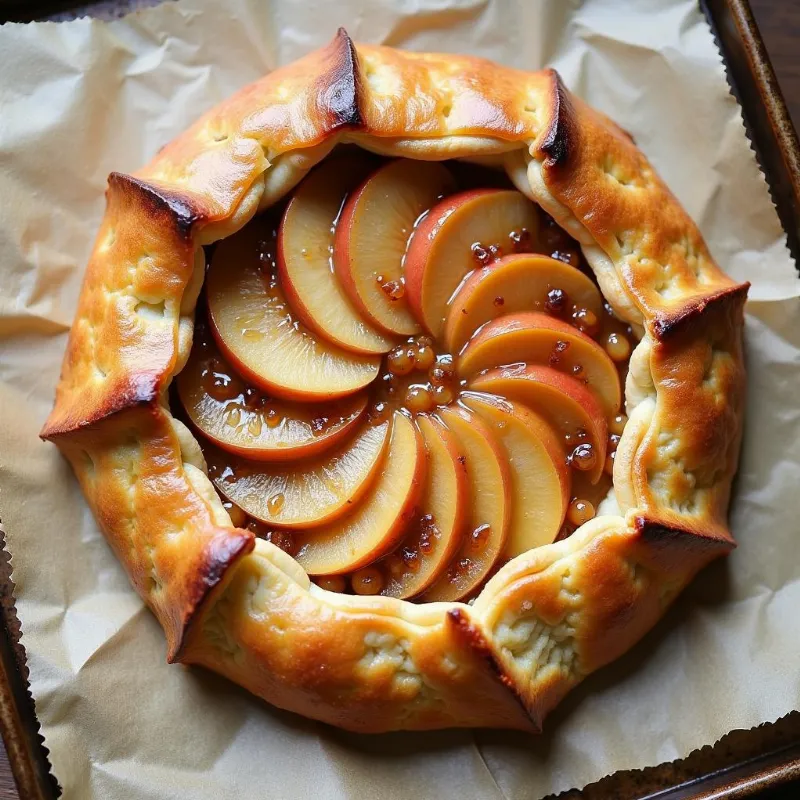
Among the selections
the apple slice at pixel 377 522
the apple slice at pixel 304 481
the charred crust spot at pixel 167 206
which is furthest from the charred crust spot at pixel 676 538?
the charred crust spot at pixel 167 206

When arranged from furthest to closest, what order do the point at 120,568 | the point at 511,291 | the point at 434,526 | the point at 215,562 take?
1. the point at 120,568
2. the point at 511,291
3. the point at 434,526
4. the point at 215,562

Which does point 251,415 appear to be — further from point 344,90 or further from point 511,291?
point 344,90

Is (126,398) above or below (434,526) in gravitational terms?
above

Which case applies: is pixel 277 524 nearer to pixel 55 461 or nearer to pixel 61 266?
pixel 55 461

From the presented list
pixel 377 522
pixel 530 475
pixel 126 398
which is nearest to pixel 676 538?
pixel 530 475

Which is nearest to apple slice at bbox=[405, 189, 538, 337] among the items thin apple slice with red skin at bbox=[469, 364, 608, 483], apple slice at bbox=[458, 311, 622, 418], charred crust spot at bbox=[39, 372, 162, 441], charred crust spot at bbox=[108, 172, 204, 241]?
Result: apple slice at bbox=[458, 311, 622, 418]
